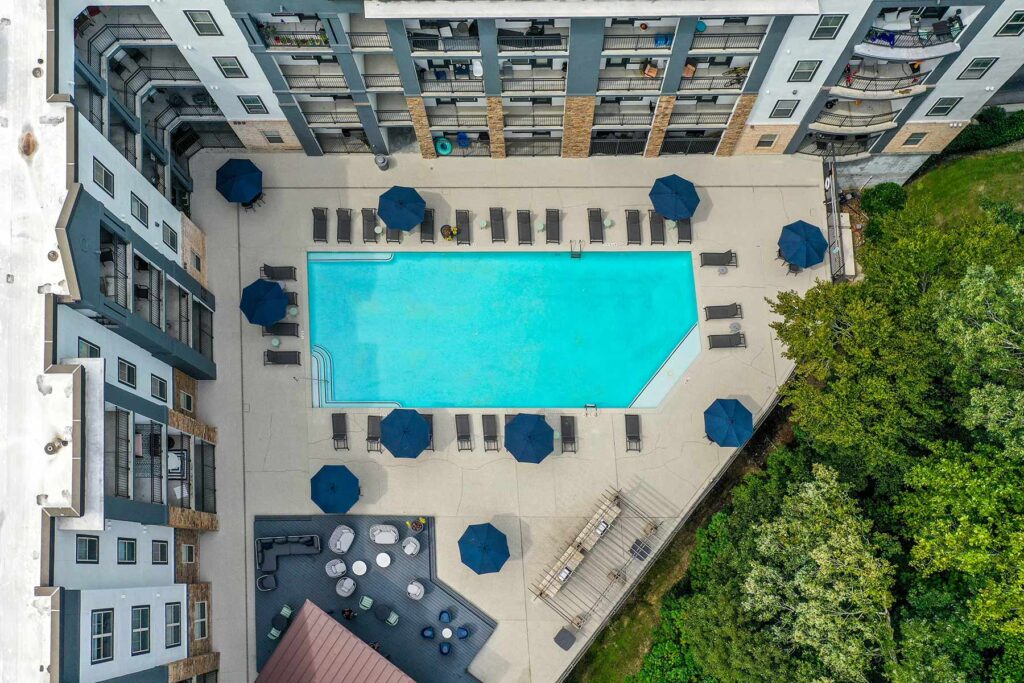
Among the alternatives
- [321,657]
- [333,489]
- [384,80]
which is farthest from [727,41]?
[321,657]

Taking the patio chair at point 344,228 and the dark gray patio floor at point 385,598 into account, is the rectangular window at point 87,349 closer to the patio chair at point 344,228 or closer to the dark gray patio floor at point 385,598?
the dark gray patio floor at point 385,598

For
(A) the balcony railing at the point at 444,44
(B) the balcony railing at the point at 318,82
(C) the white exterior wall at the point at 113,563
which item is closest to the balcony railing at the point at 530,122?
(A) the balcony railing at the point at 444,44

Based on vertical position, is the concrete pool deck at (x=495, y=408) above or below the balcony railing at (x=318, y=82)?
below

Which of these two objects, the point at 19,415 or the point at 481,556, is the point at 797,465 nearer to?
the point at 481,556

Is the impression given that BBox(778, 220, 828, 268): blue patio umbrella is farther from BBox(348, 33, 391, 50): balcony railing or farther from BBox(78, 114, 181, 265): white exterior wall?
BBox(78, 114, 181, 265): white exterior wall

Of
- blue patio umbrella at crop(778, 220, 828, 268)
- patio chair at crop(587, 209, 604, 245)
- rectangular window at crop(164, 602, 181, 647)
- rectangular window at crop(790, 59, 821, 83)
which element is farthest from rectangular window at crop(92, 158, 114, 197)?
blue patio umbrella at crop(778, 220, 828, 268)

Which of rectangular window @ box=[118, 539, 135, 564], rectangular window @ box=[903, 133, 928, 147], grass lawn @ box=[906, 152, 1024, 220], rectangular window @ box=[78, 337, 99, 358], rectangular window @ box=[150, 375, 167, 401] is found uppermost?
rectangular window @ box=[903, 133, 928, 147]
